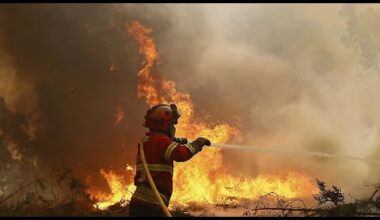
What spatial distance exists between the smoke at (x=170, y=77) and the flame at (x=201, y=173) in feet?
1.66

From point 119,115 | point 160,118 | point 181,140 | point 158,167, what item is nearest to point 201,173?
point 119,115

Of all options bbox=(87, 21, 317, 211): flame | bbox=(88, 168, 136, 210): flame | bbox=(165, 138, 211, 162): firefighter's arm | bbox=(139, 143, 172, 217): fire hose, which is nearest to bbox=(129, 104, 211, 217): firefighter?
bbox=(165, 138, 211, 162): firefighter's arm

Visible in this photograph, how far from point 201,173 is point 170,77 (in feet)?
14.2

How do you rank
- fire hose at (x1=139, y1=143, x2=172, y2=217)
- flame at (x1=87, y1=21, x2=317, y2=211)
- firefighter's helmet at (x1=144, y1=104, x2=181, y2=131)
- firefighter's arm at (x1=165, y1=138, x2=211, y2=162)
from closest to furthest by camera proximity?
1. fire hose at (x1=139, y1=143, x2=172, y2=217)
2. firefighter's arm at (x1=165, y1=138, x2=211, y2=162)
3. firefighter's helmet at (x1=144, y1=104, x2=181, y2=131)
4. flame at (x1=87, y1=21, x2=317, y2=211)

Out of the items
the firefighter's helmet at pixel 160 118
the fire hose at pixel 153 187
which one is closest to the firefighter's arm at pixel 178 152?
the fire hose at pixel 153 187

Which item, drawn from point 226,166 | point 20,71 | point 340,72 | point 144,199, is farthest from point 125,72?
point 144,199

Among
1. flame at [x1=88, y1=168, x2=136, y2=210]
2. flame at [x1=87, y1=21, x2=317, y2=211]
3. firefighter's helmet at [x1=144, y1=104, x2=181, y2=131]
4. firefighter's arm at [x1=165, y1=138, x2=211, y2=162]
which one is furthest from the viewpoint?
flame at [x1=88, y1=168, x2=136, y2=210]

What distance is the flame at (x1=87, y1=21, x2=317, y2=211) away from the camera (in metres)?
13.2

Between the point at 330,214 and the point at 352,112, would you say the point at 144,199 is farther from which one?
the point at 352,112

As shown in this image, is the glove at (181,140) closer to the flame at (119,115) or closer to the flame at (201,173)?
the flame at (201,173)

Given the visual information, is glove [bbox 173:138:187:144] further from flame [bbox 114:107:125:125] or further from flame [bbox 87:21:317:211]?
flame [bbox 114:107:125:125]

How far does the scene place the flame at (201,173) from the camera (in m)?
13.2

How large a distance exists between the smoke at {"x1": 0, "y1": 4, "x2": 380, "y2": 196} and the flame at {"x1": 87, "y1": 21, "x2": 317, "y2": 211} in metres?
0.50

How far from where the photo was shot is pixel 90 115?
16953 millimetres
